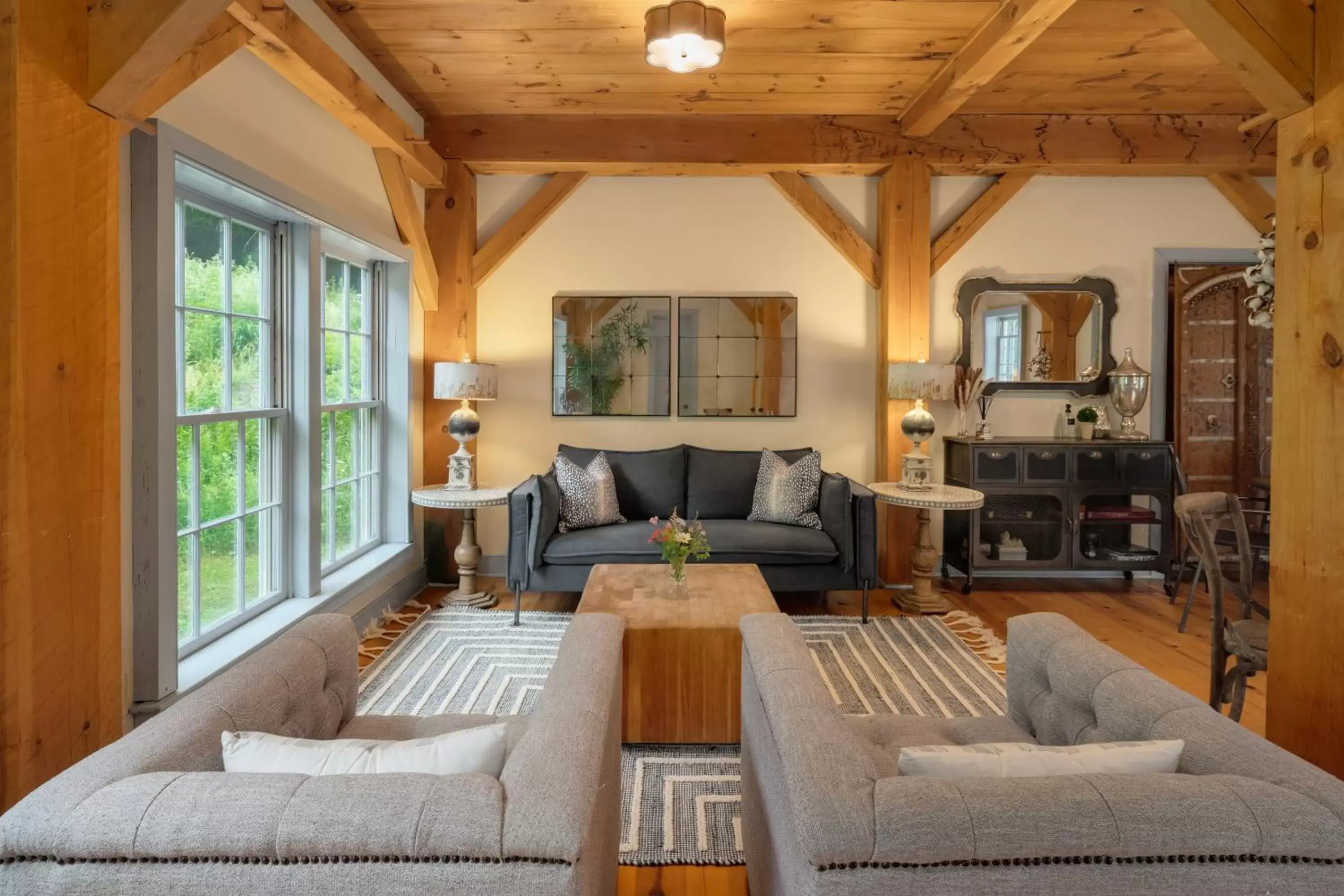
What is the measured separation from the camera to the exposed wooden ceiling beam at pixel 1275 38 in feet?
5.99

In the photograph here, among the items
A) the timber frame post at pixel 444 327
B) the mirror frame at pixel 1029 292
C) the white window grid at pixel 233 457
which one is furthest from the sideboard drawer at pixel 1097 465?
the white window grid at pixel 233 457

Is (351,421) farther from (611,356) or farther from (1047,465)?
(1047,465)

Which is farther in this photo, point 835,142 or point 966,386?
point 966,386

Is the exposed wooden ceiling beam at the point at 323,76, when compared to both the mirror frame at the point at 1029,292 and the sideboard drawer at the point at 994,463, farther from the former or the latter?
the sideboard drawer at the point at 994,463

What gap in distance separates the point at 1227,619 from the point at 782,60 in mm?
3105

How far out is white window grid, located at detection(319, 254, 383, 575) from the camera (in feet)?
13.6

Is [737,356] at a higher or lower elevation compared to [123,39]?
lower

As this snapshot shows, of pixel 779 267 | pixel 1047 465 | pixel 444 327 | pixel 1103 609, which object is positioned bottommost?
pixel 1103 609

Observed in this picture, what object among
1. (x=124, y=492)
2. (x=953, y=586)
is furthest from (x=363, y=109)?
(x=953, y=586)

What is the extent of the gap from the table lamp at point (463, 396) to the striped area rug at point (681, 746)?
779mm

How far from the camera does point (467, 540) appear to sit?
4.77m

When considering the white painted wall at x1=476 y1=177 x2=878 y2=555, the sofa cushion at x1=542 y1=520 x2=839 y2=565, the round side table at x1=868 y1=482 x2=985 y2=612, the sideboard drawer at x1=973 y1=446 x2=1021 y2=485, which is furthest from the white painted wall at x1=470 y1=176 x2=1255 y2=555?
the sofa cushion at x1=542 y1=520 x2=839 y2=565

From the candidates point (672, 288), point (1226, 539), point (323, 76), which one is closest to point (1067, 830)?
point (323, 76)

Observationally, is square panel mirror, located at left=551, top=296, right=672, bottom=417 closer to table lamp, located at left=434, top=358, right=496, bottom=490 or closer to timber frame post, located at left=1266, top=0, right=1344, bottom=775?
table lamp, located at left=434, top=358, right=496, bottom=490
